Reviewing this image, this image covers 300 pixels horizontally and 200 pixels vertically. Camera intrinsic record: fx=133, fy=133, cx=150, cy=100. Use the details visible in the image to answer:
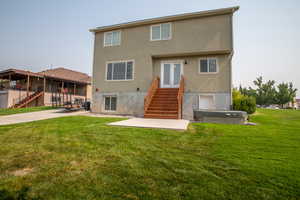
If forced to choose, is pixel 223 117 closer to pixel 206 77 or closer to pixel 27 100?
pixel 206 77

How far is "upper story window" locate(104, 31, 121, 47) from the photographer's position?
36.8ft

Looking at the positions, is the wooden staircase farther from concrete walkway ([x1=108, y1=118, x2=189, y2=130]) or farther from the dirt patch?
the dirt patch

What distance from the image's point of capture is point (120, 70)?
11.0 metres

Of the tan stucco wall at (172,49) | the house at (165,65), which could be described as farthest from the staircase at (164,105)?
the tan stucco wall at (172,49)

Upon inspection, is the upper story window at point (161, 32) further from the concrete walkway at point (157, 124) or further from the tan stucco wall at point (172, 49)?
the concrete walkway at point (157, 124)

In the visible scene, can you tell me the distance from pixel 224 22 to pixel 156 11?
535 cm

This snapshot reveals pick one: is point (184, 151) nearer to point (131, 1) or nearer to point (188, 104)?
point (188, 104)

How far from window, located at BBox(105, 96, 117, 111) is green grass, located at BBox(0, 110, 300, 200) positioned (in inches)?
275

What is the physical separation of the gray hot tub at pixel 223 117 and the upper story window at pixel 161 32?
630 centimetres

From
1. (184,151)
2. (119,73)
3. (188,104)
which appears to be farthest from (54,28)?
(184,151)

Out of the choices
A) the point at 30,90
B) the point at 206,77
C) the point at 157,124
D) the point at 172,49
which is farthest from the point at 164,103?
the point at 30,90

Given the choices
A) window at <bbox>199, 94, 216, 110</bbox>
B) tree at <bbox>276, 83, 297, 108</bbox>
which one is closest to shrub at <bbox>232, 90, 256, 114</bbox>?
window at <bbox>199, 94, 216, 110</bbox>

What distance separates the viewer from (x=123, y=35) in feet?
36.1

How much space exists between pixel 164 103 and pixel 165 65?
3.44 m
